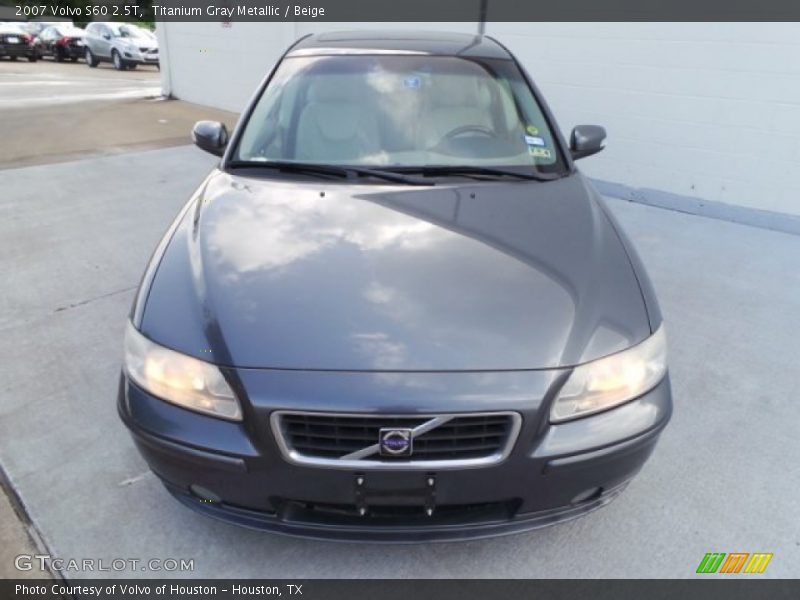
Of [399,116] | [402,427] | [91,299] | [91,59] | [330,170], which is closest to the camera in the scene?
[402,427]

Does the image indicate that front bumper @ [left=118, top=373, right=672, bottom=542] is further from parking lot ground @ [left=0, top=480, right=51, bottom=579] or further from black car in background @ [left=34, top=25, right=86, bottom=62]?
black car in background @ [left=34, top=25, right=86, bottom=62]

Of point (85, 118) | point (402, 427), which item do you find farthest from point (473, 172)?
point (85, 118)

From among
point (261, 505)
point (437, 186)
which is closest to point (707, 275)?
point (437, 186)

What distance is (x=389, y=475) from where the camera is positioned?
1.62 meters

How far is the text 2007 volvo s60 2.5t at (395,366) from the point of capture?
1631 millimetres

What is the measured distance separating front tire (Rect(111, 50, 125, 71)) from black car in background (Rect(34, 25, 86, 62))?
318 cm

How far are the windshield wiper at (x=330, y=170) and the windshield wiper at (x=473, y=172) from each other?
74 mm

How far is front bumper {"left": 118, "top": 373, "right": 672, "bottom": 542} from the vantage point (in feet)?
5.37

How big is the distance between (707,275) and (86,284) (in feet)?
14.4

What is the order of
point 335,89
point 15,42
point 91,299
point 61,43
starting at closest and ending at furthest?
1. point 335,89
2. point 91,299
3. point 15,42
4. point 61,43

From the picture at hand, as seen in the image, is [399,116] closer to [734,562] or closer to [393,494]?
[393,494]

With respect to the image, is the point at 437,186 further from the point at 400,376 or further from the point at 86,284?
the point at 86,284

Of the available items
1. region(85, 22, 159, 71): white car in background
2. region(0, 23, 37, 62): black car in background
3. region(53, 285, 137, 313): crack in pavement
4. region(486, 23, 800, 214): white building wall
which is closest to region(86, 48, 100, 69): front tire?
region(85, 22, 159, 71): white car in background

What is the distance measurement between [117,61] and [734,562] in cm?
2221
